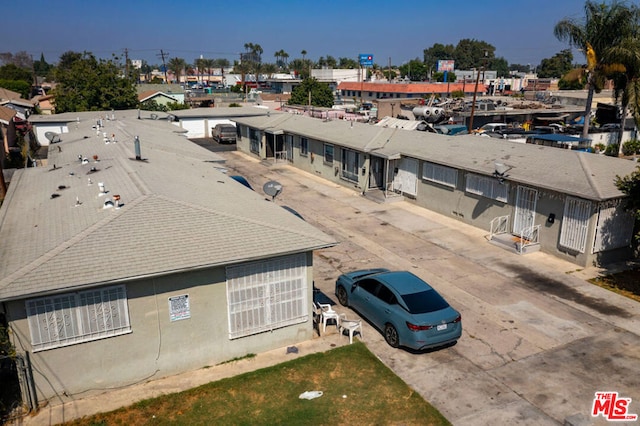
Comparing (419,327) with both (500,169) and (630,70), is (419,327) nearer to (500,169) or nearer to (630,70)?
(500,169)

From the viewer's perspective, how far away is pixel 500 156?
23.3m

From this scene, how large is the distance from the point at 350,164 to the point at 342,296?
1662 centimetres

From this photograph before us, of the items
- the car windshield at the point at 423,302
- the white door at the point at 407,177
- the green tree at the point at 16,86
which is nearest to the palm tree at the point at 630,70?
the white door at the point at 407,177

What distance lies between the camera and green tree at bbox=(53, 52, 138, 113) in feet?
171

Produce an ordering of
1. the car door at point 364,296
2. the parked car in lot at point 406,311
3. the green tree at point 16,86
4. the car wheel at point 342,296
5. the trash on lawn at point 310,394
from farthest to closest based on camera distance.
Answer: the green tree at point 16,86 < the car wheel at point 342,296 < the car door at point 364,296 < the parked car in lot at point 406,311 < the trash on lawn at point 310,394

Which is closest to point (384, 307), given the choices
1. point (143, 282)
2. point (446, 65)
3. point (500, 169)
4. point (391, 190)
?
point (143, 282)

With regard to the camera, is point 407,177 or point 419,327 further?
point 407,177

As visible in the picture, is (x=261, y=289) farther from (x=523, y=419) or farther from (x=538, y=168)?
(x=538, y=168)

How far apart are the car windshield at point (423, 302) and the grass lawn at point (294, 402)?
1.69m

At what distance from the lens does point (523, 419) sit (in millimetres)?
10242

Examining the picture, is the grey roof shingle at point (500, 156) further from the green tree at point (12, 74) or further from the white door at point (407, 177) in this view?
the green tree at point (12, 74)

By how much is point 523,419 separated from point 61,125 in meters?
44.8

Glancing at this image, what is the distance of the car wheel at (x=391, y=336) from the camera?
12938mm

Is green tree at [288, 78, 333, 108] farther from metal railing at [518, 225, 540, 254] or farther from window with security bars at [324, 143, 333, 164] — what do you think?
metal railing at [518, 225, 540, 254]
